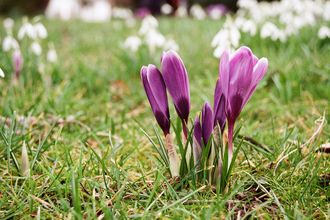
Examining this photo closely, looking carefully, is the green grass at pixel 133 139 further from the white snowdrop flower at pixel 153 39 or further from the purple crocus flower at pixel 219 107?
the purple crocus flower at pixel 219 107

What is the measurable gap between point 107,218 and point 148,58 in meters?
2.70

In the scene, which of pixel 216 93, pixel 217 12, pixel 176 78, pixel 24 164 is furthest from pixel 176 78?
pixel 217 12

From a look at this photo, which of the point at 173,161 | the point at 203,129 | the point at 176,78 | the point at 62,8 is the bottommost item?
the point at 173,161

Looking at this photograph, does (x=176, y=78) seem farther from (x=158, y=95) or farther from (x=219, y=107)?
(x=219, y=107)

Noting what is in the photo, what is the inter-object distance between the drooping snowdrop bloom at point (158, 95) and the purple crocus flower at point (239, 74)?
22cm

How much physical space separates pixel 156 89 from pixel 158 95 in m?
0.02

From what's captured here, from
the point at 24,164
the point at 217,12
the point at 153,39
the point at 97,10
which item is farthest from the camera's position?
the point at 97,10

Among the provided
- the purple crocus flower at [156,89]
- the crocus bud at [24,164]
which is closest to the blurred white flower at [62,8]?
the crocus bud at [24,164]

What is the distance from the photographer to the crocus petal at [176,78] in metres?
0.95

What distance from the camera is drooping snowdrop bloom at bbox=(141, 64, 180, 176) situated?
3.26 feet

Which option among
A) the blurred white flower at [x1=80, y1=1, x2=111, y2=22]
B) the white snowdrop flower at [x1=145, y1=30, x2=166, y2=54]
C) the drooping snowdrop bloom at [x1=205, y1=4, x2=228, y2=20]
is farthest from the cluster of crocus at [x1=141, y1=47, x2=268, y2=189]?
the blurred white flower at [x1=80, y1=1, x2=111, y2=22]

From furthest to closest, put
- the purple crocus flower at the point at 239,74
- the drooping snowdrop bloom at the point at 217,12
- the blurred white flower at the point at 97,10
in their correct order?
the blurred white flower at the point at 97,10 < the drooping snowdrop bloom at the point at 217,12 < the purple crocus flower at the point at 239,74

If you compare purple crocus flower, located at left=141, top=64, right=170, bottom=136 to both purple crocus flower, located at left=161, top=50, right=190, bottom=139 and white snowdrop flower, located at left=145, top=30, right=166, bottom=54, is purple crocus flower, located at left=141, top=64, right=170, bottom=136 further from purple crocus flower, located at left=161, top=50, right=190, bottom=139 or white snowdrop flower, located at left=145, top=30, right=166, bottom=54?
white snowdrop flower, located at left=145, top=30, right=166, bottom=54

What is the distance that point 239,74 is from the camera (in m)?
0.91
